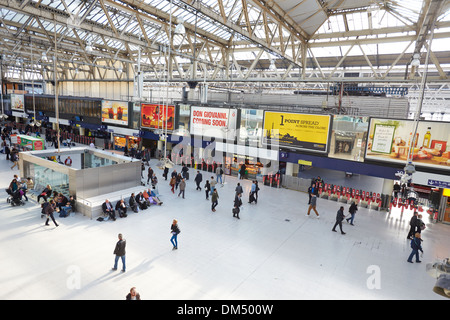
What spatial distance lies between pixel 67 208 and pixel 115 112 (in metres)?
16.2

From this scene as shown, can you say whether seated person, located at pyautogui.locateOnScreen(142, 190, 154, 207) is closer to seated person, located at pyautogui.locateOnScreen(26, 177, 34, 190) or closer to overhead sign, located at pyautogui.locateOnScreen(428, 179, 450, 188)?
seated person, located at pyautogui.locateOnScreen(26, 177, 34, 190)

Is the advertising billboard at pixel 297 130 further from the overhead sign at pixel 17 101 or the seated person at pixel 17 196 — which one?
the overhead sign at pixel 17 101

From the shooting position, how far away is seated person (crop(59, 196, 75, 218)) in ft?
37.9

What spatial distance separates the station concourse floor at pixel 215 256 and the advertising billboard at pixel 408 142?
10.5 feet

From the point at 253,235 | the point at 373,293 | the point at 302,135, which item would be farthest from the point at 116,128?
the point at 373,293

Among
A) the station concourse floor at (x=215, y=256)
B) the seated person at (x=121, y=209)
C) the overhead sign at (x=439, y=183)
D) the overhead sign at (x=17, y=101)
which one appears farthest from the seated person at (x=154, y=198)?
the overhead sign at (x=17, y=101)

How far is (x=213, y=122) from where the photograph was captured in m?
19.8

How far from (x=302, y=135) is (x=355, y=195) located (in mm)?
4614

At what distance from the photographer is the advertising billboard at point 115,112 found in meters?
25.3

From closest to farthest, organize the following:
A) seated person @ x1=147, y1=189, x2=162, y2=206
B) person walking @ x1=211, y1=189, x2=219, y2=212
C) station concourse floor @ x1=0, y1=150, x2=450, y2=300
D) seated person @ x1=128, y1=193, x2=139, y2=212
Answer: station concourse floor @ x1=0, y1=150, x2=450, y2=300
seated person @ x1=128, y1=193, x2=139, y2=212
person walking @ x1=211, y1=189, x2=219, y2=212
seated person @ x1=147, y1=189, x2=162, y2=206

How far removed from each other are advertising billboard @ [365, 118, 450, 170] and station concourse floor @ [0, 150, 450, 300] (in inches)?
126

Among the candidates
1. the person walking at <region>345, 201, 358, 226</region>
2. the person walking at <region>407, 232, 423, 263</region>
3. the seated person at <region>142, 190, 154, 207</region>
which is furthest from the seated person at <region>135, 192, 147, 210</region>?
the person walking at <region>407, 232, 423, 263</region>

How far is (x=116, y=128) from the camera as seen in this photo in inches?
1034

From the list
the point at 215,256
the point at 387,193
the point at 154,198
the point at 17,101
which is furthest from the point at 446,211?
the point at 17,101
